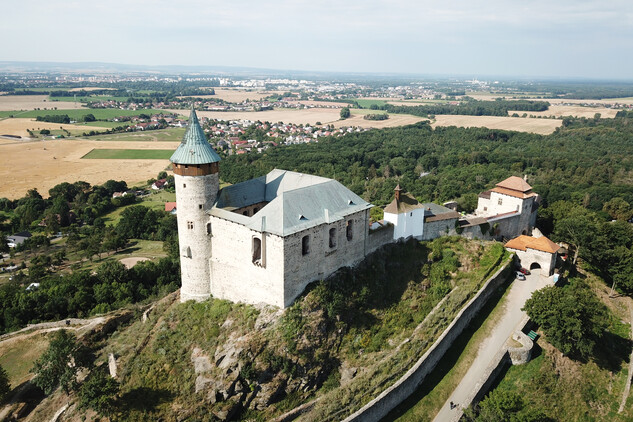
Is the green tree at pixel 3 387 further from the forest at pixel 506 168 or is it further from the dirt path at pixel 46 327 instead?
the forest at pixel 506 168

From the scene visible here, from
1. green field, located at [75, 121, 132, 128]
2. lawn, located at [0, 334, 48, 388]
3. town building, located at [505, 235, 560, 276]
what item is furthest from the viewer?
green field, located at [75, 121, 132, 128]

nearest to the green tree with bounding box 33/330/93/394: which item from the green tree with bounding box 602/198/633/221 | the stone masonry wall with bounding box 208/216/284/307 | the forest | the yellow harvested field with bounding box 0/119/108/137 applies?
the stone masonry wall with bounding box 208/216/284/307

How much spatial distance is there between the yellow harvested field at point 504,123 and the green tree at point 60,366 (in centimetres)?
14784

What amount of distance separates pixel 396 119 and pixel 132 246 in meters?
141

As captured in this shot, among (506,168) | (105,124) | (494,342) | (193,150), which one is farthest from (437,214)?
(105,124)

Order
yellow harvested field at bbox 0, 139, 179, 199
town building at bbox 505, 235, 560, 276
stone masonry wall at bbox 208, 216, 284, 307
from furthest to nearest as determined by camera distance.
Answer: yellow harvested field at bbox 0, 139, 179, 199 → town building at bbox 505, 235, 560, 276 → stone masonry wall at bbox 208, 216, 284, 307

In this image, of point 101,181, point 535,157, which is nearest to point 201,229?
point 101,181

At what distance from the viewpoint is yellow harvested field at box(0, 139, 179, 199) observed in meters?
101

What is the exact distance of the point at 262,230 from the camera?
1238 inches

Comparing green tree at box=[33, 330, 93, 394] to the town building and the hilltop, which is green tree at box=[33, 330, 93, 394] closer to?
the hilltop

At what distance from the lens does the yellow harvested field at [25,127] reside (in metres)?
152

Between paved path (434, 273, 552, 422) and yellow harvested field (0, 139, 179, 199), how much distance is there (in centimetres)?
9045

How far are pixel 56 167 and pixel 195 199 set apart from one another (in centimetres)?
9752

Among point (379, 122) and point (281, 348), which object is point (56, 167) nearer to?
point (281, 348)
